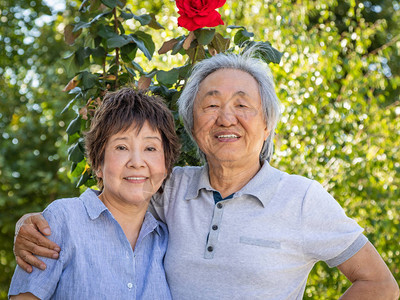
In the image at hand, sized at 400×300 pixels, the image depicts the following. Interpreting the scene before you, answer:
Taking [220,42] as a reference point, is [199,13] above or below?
above

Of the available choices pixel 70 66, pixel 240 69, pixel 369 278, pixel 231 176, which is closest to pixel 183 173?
pixel 231 176

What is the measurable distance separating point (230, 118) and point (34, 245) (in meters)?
0.83

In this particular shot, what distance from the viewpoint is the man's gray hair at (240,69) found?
6.63 feet

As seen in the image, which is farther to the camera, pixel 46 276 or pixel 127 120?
pixel 127 120

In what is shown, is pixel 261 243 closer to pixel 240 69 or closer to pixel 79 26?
pixel 240 69

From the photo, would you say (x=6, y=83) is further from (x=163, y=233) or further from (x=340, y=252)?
(x=340, y=252)

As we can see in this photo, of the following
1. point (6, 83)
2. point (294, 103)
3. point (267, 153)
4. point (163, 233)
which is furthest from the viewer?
point (6, 83)

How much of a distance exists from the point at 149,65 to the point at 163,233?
211cm

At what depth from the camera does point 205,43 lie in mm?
2131

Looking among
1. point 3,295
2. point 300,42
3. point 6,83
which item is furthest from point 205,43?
point 3,295

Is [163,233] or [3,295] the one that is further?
[3,295]

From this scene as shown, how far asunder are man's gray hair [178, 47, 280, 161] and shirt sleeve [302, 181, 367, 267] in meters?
0.42

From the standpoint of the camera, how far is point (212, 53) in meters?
2.28

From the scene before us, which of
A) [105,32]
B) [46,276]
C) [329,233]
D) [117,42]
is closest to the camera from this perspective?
[46,276]
